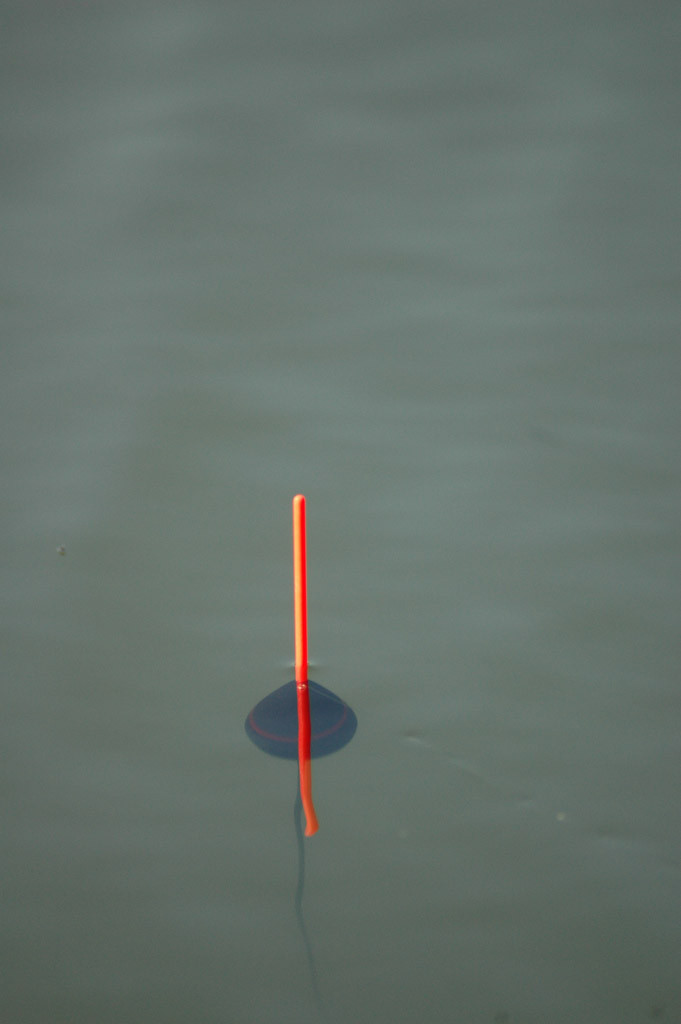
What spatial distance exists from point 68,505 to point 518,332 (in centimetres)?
91

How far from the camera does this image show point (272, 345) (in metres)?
1.95

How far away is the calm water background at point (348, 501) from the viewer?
1.16 m

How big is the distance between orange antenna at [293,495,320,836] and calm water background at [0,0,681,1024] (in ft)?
0.08

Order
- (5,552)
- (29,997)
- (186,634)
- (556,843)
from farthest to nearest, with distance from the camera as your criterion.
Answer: (5,552)
(186,634)
(556,843)
(29,997)

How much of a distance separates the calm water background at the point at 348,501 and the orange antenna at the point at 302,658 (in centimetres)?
2

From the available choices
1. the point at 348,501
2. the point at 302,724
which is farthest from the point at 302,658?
the point at 348,501

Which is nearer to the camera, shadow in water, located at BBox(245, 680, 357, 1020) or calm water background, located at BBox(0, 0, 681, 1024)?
calm water background, located at BBox(0, 0, 681, 1024)

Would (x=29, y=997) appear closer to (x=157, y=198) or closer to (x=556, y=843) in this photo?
(x=556, y=843)

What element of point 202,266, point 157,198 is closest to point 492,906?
point 202,266

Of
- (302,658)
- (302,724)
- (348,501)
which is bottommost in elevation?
(302,724)

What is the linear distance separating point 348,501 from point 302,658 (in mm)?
471

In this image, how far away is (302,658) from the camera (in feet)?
4.13

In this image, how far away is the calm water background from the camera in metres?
1.16

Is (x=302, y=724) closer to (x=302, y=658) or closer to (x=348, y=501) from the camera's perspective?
(x=302, y=658)
